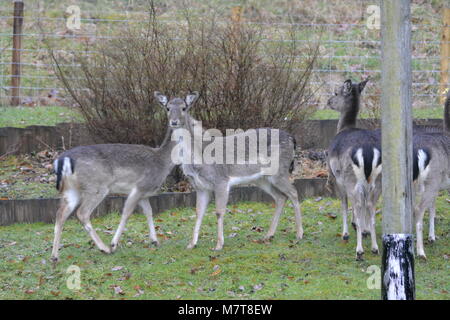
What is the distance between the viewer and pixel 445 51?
52.8ft

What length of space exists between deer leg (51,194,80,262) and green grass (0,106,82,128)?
13.9ft

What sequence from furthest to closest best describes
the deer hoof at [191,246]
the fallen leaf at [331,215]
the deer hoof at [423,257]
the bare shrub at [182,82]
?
the bare shrub at [182,82]
the fallen leaf at [331,215]
the deer hoof at [191,246]
the deer hoof at [423,257]

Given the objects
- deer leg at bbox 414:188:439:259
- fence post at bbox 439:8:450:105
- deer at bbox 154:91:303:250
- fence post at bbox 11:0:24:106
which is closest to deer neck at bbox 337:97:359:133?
deer at bbox 154:91:303:250

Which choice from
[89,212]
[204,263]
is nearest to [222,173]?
[204,263]

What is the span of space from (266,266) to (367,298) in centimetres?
147

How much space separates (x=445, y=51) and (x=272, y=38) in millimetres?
3662

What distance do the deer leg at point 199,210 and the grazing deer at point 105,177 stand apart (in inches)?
20.0

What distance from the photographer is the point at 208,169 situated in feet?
32.4

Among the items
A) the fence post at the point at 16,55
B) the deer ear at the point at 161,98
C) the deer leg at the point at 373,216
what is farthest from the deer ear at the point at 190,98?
the fence post at the point at 16,55

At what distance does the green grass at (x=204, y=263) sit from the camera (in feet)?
26.1

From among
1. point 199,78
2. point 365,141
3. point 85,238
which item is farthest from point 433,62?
point 85,238

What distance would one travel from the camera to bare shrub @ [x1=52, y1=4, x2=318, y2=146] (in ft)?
39.0

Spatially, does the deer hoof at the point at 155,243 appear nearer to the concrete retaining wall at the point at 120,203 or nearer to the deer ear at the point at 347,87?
the concrete retaining wall at the point at 120,203

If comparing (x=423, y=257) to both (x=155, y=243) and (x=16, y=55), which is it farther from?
(x=16, y=55)
